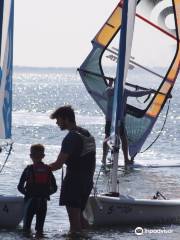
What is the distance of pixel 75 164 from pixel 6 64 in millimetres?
2245

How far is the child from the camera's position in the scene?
31.3ft

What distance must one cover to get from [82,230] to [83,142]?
1.14m

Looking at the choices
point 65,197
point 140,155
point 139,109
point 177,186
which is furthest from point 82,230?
point 140,155

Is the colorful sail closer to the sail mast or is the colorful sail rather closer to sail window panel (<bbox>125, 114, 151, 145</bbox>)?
the sail mast

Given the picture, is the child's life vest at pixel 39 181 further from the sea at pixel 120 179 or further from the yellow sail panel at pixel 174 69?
the yellow sail panel at pixel 174 69

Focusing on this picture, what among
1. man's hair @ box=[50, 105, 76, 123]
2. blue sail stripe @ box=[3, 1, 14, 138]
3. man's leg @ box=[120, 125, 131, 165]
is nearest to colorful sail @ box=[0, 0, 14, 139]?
blue sail stripe @ box=[3, 1, 14, 138]

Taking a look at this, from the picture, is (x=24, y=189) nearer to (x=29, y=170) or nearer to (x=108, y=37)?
(x=29, y=170)

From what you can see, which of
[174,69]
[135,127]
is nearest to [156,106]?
[135,127]

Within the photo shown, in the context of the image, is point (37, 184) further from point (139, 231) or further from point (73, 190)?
point (139, 231)

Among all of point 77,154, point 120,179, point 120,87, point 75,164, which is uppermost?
point 120,87

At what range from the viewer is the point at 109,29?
59.7 ft

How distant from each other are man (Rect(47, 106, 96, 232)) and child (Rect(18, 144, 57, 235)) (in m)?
0.29

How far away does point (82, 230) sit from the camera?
988 centimetres

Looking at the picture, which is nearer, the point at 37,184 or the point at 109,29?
the point at 37,184
